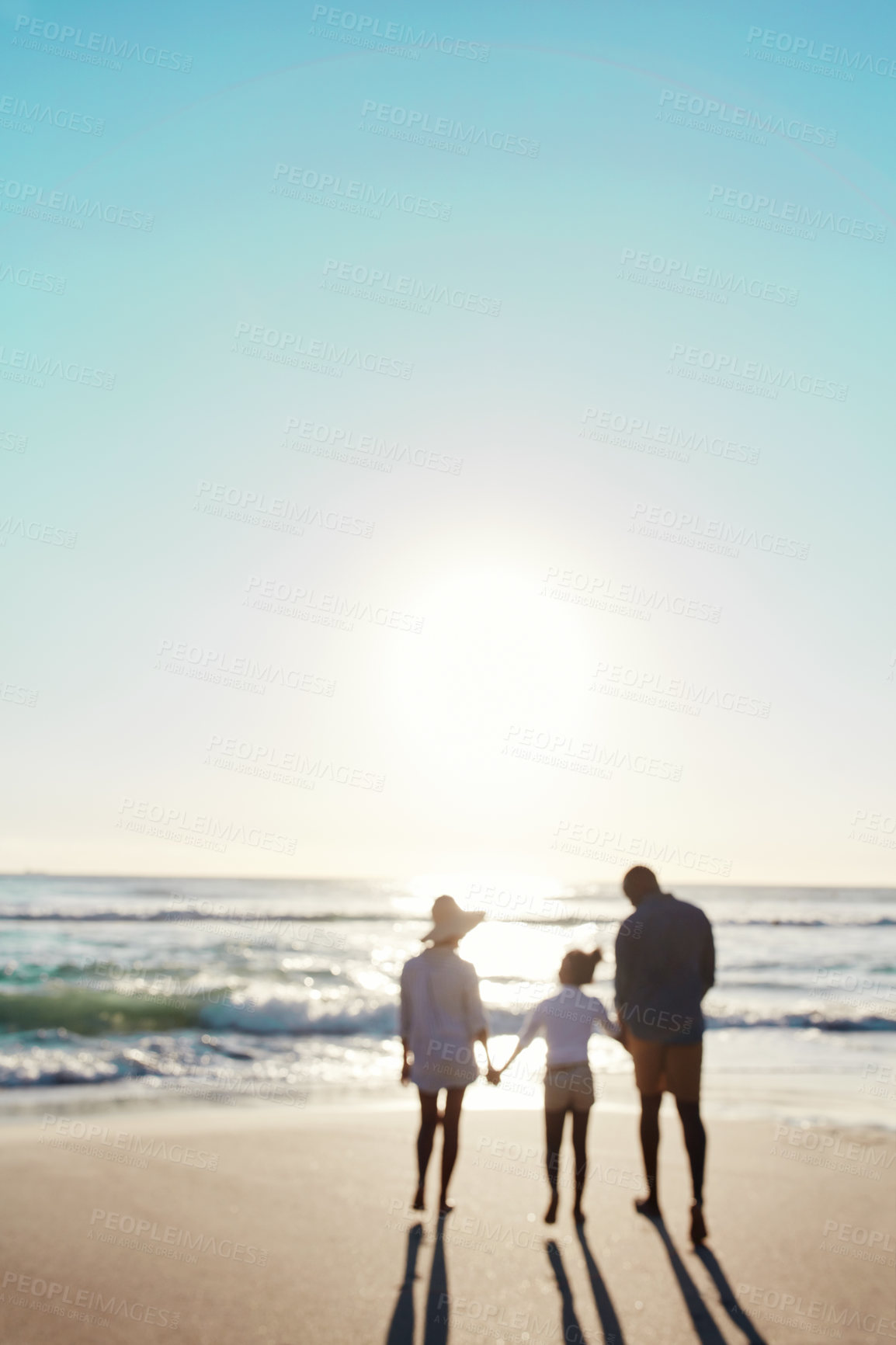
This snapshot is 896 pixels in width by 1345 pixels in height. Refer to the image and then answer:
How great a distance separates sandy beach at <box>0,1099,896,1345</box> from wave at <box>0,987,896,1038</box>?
7.67 metres

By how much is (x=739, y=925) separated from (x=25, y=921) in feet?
97.3

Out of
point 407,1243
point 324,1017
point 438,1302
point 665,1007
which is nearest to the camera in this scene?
point 438,1302

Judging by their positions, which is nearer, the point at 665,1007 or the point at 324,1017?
the point at 665,1007

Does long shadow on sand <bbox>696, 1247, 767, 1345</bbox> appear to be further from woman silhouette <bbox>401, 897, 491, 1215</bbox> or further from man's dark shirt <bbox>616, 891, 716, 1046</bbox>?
woman silhouette <bbox>401, 897, 491, 1215</bbox>

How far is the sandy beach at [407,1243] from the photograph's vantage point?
470 cm

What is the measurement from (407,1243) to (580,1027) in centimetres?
159

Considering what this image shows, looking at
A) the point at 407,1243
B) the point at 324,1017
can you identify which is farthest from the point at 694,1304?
the point at 324,1017

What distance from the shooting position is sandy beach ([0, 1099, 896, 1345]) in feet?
15.4

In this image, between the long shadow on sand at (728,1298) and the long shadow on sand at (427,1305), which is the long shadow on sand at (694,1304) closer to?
the long shadow on sand at (728,1298)

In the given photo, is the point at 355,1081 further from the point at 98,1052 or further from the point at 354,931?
the point at 354,931

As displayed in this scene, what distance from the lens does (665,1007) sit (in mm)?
6090

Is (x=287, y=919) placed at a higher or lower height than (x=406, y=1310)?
lower

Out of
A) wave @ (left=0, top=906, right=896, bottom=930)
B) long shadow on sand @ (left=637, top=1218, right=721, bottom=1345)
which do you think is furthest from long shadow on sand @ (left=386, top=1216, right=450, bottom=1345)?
wave @ (left=0, top=906, right=896, bottom=930)

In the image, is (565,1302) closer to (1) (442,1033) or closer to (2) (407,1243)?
(2) (407,1243)
